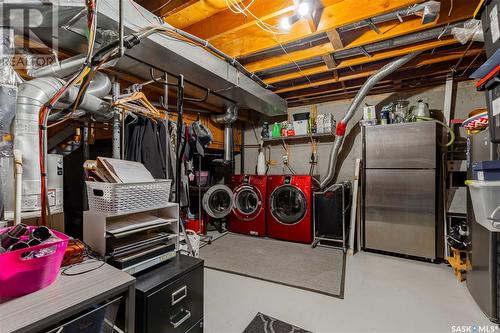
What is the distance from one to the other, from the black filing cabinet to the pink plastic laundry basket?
0.39 meters

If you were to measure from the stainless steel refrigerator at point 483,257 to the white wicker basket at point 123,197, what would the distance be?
2.36 metres

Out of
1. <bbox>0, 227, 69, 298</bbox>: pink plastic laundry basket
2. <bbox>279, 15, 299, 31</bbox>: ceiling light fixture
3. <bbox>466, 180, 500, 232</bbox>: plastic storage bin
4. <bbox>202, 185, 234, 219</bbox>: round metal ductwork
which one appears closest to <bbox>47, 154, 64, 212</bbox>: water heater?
<bbox>0, 227, 69, 298</bbox>: pink plastic laundry basket

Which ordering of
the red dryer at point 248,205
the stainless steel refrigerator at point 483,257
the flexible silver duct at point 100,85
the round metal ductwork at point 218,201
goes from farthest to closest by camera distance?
the red dryer at point 248,205 → the round metal ductwork at point 218,201 → the flexible silver duct at point 100,85 → the stainless steel refrigerator at point 483,257

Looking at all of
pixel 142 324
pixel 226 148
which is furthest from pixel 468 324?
pixel 226 148

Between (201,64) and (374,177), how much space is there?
258 cm

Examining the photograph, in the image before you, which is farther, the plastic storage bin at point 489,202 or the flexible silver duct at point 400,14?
the flexible silver duct at point 400,14

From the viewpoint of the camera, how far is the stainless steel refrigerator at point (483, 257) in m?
1.64

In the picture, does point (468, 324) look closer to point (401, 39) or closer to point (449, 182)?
point (449, 182)

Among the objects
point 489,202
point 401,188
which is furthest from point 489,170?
point 401,188

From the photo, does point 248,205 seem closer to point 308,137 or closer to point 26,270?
point 308,137

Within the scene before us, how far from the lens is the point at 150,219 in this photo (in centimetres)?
147

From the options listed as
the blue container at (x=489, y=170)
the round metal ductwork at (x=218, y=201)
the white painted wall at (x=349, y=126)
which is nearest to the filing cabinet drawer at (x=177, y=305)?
the blue container at (x=489, y=170)

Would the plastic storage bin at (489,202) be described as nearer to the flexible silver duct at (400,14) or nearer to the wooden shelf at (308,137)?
the flexible silver duct at (400,14)

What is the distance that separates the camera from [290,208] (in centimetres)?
367
